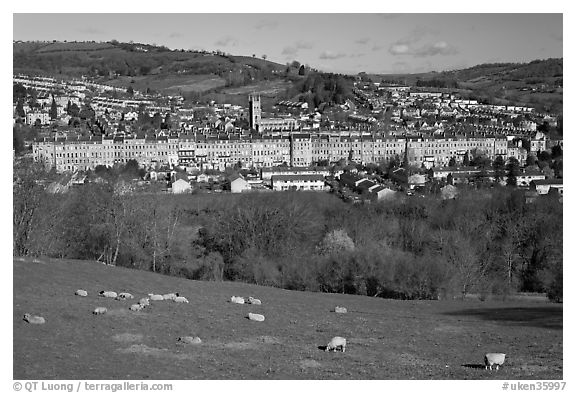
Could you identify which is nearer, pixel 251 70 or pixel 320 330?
pixel 320 330

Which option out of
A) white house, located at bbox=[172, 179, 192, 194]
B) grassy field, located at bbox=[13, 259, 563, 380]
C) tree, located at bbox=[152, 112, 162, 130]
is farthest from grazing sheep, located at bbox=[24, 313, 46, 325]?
tree, located at bbox=[152, 112, 162, 130]

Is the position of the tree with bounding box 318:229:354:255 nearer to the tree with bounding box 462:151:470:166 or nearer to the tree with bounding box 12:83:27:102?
the tree with bounding box 462:151:470:166

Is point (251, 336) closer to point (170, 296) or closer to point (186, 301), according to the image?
point (186, 301)

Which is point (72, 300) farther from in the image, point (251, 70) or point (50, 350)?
point (251, 70)

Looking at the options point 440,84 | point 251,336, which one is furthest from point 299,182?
point 440,84
